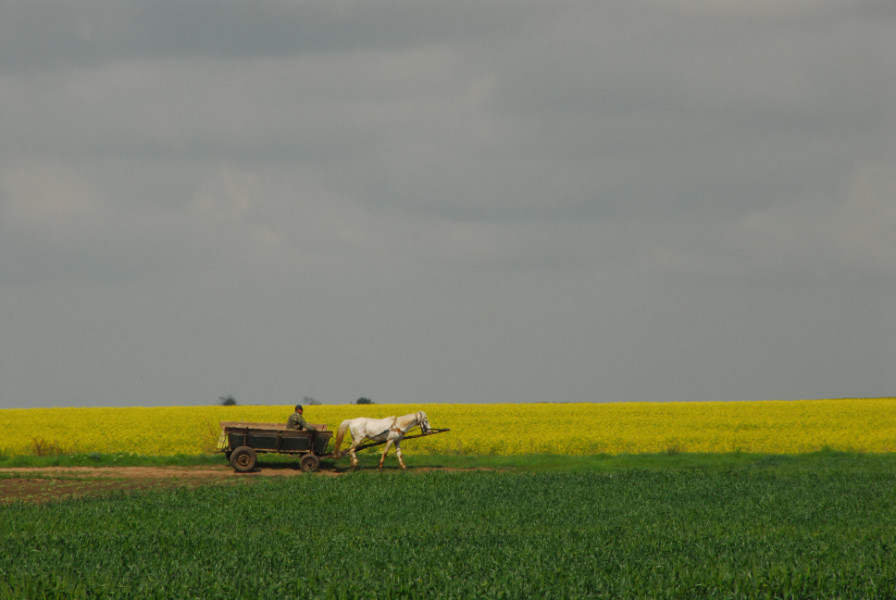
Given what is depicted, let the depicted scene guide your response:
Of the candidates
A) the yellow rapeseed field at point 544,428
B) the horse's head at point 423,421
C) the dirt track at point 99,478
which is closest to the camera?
the dirt track at point 99,478

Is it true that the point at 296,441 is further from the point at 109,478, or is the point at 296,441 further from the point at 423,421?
the point at 109,478

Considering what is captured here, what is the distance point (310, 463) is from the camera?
28.9 m

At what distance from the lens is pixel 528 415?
51.8 metres

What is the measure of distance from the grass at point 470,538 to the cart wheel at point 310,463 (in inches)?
115

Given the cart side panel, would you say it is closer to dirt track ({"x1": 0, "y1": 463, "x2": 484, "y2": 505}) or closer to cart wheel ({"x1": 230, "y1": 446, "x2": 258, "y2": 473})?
dirt track ({"x1": 0, "y1": 463, "x2": 484, "y2": 505})

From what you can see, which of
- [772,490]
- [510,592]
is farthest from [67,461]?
[510,592]

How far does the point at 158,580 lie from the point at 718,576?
6.80 metres

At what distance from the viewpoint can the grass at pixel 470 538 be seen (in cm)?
1062

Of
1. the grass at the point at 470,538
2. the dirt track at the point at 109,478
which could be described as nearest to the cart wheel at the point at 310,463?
the dirt track at the point at 109,478

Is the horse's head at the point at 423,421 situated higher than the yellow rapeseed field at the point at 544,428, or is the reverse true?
the horse's head at the point at 423,421

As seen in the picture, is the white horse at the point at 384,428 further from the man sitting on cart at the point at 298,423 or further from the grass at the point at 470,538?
the grass at the point at 470,538

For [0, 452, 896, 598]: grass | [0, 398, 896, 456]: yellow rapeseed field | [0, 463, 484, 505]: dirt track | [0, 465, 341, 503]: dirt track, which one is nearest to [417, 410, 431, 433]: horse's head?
[0, 463, 484, 505]: dirt track

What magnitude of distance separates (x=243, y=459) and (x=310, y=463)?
2.13 meters

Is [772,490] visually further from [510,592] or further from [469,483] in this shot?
[510,592]
